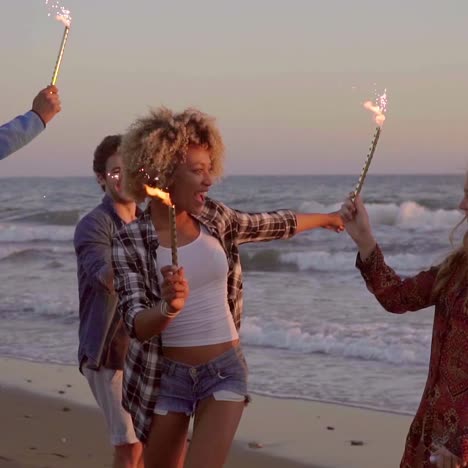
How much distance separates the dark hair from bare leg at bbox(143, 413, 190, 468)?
1564 mm

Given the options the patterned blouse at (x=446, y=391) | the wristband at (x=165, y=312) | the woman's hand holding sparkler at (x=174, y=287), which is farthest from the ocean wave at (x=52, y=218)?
the patterned blouse at (x=446, y=391)

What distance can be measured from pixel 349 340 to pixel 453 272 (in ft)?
23.5

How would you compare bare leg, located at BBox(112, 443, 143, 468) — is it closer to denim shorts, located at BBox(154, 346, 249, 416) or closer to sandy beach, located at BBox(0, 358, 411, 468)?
denim shorts, located at BBox(154, 346, 249, 416)

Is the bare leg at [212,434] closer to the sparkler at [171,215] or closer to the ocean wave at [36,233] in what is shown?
the sparkler at [171,215]

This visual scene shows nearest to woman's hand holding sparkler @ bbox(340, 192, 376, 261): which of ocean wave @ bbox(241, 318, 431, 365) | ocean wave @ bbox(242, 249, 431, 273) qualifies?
ocean wave @ bbox(241, 318, 431, 365)

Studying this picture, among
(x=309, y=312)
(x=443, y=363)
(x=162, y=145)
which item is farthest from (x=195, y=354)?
(x=309, y=312)

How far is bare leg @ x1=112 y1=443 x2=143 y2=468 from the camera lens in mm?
5113

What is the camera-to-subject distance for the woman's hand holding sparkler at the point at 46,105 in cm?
429

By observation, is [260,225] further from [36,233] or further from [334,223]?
[36,233]

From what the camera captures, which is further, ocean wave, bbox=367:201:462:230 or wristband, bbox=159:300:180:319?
ocean wave, bbox=367:201:462:230

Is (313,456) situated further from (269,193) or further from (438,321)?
(269,193)

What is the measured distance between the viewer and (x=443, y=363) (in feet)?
11.5

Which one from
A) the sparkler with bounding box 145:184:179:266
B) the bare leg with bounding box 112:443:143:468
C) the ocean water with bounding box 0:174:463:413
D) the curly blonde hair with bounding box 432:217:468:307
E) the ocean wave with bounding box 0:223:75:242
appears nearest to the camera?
the sparkler with bounding box 145:184:179:266

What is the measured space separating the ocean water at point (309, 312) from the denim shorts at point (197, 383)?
2.98ft
